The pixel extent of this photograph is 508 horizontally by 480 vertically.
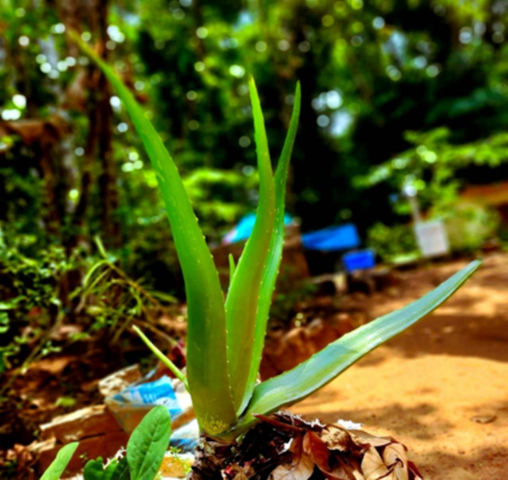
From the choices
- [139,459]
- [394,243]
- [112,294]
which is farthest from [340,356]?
[394,243]

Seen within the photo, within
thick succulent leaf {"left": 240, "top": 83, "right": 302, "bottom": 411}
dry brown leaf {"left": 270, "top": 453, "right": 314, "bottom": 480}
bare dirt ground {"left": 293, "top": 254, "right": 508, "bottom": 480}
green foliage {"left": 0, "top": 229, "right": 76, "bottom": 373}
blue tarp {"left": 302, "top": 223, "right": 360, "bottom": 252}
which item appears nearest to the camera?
dry brown leaf {"left": 270, "top": 453, "right": 314, "bottom": 480}

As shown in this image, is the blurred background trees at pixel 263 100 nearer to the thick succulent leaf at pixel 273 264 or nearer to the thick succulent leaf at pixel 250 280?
the thick succulent leaf at pixel 273 264

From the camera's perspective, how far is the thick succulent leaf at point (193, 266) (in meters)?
0.91

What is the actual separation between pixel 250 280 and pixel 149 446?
0.40 metres

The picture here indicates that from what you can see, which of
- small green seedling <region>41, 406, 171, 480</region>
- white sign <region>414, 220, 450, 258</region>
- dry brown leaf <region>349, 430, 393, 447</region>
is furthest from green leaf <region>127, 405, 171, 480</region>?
white sign <region>414, 220, 450, 258</region>

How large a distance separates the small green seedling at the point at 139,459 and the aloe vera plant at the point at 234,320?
0.31 ft

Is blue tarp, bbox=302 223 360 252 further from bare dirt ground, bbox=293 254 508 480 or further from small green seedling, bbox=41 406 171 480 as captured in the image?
small green seedling, bbox=41 406 171 480

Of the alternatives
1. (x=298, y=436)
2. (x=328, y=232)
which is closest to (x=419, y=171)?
(x=328, y=232)

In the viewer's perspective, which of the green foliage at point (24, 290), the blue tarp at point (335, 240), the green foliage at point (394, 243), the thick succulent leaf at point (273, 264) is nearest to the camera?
the thick succulent leaf at point (273, 264)

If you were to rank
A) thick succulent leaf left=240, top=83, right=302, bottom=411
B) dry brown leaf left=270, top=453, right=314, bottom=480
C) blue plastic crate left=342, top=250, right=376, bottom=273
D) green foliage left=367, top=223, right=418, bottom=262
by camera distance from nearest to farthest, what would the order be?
1. dry brown leaf left=270, top=453, right=314, bottom=480
2. thick succulent leaf left=240, top=83, right=302, bottom=411
3. blue plastic crate left=342, top=250, right=376, bottom=273
4. green foliage left=367, top=223, right=418, bottom=262

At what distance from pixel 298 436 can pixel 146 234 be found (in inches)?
111

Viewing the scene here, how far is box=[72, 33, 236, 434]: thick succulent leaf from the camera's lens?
911 mm

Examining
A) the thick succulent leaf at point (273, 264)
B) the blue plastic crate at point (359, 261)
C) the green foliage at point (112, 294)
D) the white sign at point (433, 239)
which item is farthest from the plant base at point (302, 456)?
the white sign at point (433, 239)

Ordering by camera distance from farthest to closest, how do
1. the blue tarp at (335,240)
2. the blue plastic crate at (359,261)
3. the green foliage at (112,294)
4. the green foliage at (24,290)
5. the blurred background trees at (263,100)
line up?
the blue tarp at (335,240) → the blue plastic crate at (359,261) → the blurred background trees at (263,100) → the green foliage at (112,294) → the green foliage at (24,290)
